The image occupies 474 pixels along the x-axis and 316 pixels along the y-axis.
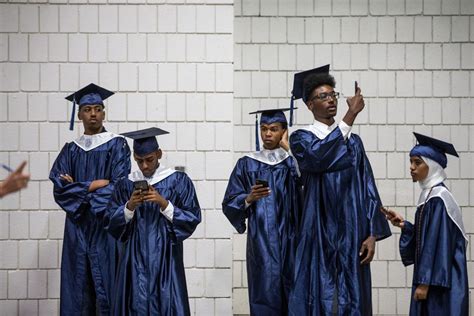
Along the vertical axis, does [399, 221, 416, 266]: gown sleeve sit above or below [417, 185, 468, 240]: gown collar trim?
below

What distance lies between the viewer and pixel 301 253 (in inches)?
228

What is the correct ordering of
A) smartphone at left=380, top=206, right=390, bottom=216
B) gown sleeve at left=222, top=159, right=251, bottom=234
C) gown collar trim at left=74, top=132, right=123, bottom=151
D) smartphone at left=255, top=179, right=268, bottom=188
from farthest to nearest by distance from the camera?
gown collar trim at left=74, top=132, right=123, bottom=151, gown sleeve at left=222, top=159, right=251, bottom=234, smartphone at left=255, top=179, right=268, bottom=188, smartphone at left=380, top=206, right=390, bottom=216

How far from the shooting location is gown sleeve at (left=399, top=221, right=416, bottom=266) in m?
6.16

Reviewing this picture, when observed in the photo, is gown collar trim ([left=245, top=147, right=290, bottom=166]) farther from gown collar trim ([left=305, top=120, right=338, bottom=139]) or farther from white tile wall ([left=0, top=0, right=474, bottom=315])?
white tile wall ([left=0, top=0, right=474, bottom=315])

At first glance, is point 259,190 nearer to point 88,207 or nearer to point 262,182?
point 262,182

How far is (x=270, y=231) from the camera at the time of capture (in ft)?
21.1

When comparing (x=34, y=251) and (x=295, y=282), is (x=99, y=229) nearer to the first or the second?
(x=34, y=251)

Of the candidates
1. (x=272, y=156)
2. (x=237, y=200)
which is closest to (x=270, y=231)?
(x=237, y=200)

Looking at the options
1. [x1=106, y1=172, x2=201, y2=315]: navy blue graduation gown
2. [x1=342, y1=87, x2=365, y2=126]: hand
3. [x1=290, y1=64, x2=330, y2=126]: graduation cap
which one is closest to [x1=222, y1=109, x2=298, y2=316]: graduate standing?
[x1=290, y1=64, x2=330, y2=126]: graduation cap

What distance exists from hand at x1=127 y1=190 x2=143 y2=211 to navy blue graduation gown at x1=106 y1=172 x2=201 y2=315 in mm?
95

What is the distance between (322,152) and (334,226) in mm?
484

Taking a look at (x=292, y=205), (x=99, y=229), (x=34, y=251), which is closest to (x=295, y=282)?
(x=292, y=205)

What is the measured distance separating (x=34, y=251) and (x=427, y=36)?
3844 millimetres

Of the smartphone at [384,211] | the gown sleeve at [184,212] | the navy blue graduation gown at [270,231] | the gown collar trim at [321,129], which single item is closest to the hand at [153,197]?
the gown sleeve at [184,212]
